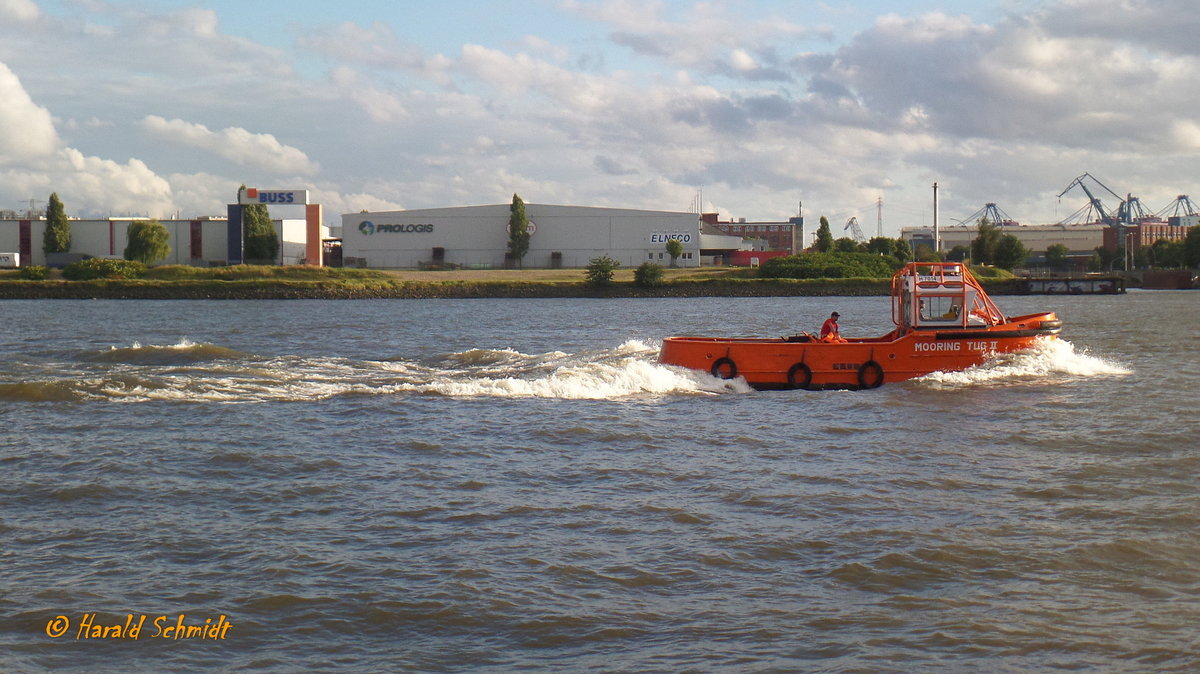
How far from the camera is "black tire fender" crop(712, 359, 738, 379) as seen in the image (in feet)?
80.7

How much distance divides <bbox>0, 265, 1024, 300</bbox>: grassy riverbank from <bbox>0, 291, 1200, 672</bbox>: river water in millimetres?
66339

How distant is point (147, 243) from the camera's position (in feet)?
329

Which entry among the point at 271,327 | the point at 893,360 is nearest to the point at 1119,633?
the point at 893,360

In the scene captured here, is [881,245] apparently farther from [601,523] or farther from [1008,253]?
[601,523]

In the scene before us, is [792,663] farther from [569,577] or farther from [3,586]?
[3,586]

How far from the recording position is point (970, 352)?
2472 centimetres

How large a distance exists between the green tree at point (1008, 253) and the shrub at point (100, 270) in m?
89.7

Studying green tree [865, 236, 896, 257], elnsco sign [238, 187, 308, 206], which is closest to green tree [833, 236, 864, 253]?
green tree [865, 236, 896, 257]

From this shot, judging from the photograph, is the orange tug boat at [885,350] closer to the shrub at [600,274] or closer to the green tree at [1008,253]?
the shrub at [600,274]

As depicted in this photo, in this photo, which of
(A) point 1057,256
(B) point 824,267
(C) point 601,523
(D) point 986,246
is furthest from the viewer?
(A) point 1057,256

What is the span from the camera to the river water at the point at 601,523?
8.88m

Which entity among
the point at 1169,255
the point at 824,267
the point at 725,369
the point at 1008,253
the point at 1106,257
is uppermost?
the point at 1106,257

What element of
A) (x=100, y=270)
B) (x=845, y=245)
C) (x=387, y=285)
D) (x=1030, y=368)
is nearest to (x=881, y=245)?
(x=845, y=245)

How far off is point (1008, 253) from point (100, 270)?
93306 mm
